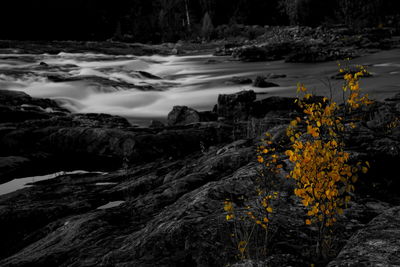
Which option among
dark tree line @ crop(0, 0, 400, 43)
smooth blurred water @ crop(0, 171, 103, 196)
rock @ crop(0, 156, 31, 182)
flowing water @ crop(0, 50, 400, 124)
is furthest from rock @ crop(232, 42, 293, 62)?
smooth blurred water @ crop(0, 171, 103, 196)

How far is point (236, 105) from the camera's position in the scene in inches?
436

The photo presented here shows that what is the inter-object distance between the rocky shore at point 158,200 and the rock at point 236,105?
5.00 feet

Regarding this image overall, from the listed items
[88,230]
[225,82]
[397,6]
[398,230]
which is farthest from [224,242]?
[397,6]

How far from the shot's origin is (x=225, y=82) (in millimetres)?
18812

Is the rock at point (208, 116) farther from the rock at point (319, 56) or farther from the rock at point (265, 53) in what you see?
the rock at point (265, 53)

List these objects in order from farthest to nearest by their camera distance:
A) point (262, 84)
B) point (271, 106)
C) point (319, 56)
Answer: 1. point (319, 56)
2. point (262, 84)
3. point (271, 106)

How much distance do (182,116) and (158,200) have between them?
6.23 m

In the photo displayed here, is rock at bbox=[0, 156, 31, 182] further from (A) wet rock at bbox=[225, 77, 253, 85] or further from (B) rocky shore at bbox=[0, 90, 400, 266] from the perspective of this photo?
(A) wet rock at bbox=[225, 77, 253, 85]

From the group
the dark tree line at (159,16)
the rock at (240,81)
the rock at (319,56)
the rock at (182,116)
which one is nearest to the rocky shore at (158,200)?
the rock at (182,116)

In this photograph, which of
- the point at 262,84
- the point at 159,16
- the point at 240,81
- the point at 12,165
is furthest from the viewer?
the point at 159,16

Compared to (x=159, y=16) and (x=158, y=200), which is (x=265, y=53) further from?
(x=159, y=16)

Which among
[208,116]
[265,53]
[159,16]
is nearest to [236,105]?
[208,116]

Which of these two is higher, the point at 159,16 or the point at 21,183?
the point at 159,16

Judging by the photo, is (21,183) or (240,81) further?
(240,81)
